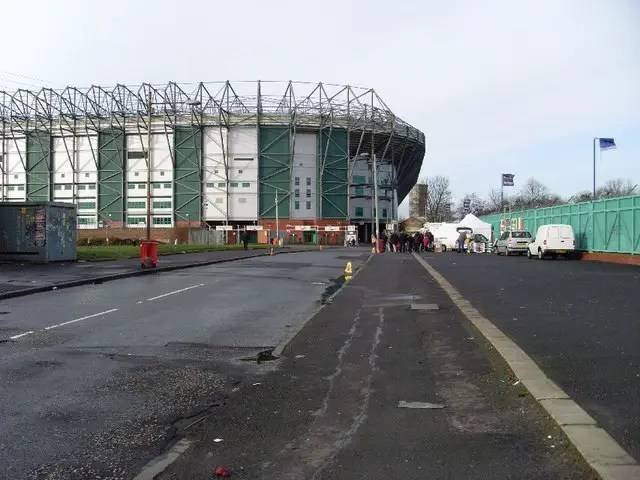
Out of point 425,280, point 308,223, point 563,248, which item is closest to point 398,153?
point 308,223

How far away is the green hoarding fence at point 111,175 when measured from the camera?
8331 cm

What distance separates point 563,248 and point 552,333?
2525 cm

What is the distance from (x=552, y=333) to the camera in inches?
354

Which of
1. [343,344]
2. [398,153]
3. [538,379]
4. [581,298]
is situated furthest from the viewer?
[398,153]

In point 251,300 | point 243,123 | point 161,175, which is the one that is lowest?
point 251,300

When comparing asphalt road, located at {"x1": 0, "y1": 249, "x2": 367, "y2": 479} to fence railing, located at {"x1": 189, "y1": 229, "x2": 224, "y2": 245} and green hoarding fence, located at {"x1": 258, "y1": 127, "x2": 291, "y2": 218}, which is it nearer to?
fence railing, located at {"x1": 189, "y1": 229, "x2": 224, "y2": 245}

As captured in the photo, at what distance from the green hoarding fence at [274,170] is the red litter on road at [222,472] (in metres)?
78.7

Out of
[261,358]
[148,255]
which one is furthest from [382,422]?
[148,255]

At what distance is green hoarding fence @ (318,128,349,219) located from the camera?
83750 mm

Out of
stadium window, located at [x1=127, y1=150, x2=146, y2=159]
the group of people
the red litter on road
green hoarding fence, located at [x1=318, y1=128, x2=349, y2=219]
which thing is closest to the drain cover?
the red litter on road

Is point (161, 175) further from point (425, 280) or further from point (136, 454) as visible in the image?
point (136, 454)

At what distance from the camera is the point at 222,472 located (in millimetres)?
4027

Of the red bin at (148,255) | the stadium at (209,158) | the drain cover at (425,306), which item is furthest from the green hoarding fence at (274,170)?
the drain cover at (425,306)

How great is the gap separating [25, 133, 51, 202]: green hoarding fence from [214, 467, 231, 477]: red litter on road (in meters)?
90.7
